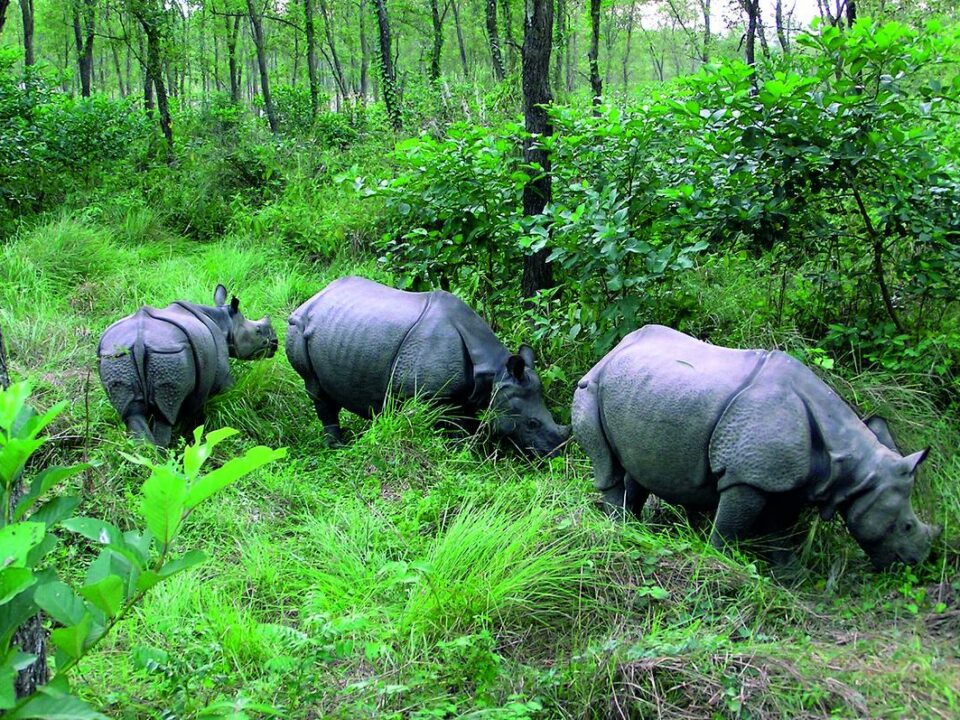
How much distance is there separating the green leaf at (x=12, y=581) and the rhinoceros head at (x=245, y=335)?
5.51 meters

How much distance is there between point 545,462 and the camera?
18.4ft

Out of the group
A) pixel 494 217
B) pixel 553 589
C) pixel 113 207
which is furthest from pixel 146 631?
pixel 113 207

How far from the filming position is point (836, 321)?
6.01m

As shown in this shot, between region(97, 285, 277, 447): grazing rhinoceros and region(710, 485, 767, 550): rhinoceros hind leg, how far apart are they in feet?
11.9

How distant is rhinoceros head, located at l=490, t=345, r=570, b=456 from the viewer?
18.6 feet

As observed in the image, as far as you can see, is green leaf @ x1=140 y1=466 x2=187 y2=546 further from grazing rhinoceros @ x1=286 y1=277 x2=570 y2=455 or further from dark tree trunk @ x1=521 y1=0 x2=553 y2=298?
dark tree trunk @ x1=521 y1=0 x2=553 y2=298

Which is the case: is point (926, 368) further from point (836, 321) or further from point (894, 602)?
point (894, 602)

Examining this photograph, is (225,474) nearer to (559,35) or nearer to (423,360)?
(423,360)

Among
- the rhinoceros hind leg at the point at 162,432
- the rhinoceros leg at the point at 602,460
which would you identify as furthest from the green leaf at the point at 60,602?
the rhinoceros hind leg at the point at 162,432

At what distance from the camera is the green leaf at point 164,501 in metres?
1.65

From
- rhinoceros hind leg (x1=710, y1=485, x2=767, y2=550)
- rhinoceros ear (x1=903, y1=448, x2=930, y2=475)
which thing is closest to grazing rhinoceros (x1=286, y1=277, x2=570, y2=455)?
rhinoceros hind leg (x1=710, y1=485, x2=767, y2=550)

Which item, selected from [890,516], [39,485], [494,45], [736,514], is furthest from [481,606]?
[494,45]

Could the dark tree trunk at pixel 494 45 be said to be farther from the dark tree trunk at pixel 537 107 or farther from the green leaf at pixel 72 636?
the green leaf at pixel 72 636

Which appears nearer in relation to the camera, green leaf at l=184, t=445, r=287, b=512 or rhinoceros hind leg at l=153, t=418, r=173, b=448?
green leaf at l=184, t=445, r=287, b=512
